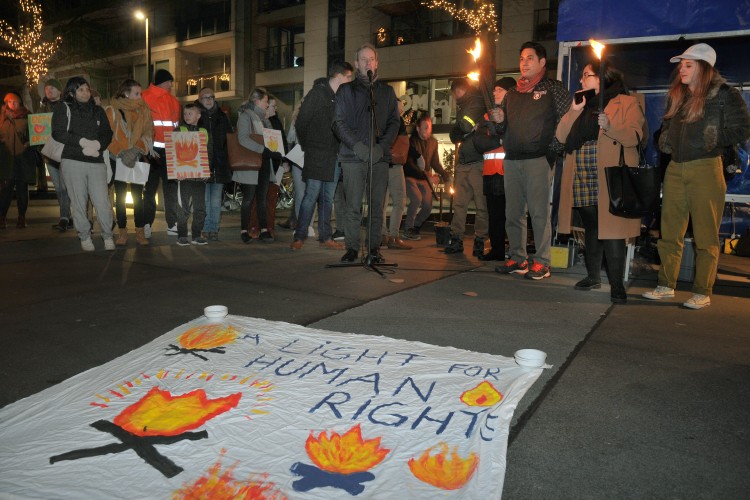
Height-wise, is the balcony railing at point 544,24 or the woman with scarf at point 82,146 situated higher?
the balcony railing at point 544,24

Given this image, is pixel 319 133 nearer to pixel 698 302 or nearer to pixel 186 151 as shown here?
pixel 186 151

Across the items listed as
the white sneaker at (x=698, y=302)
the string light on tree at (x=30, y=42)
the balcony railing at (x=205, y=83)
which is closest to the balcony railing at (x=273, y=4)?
the balcony railing at (x=205, y=83)

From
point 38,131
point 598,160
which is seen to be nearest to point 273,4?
point 38,131

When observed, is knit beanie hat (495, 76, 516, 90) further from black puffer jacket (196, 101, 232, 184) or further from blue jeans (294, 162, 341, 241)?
black puffer jacket (196, 101, 232, 184)

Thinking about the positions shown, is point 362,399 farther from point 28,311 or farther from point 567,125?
point 567,125

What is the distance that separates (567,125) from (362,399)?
338 centimetres

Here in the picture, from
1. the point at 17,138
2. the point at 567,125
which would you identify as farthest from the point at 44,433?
the point at 17,138

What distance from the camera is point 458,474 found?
1.78 metres

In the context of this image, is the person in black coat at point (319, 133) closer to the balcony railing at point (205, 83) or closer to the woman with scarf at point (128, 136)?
the woman with scarf at point (128, 136)

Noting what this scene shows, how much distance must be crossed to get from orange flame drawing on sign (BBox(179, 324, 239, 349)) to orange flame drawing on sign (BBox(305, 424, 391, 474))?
114cm

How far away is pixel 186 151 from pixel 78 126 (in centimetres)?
125

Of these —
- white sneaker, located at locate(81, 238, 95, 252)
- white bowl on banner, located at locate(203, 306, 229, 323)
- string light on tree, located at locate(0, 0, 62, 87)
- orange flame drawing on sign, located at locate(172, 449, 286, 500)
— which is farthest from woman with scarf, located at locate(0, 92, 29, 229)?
string light on tree, located at locate(0, 0, 62, 87)

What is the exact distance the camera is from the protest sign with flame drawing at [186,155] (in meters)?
6.89

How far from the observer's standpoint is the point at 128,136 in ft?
22.3
